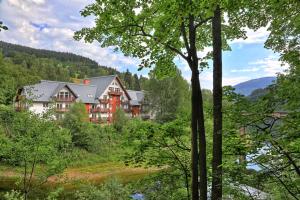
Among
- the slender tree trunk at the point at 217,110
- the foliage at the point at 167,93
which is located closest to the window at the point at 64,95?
the foliage at the point at 167,93

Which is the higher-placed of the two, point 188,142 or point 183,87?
point 183,87

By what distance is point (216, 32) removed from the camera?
7078 millimetres

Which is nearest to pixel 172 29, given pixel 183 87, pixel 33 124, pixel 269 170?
pixel 269 170

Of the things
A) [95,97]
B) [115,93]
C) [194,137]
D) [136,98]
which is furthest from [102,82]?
[194,137]

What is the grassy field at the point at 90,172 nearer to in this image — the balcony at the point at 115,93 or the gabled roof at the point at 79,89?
the gabled roof at the point at 79,89

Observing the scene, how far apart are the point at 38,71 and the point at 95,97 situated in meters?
37.5

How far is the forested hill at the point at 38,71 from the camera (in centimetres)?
2154

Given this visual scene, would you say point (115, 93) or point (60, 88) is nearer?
point (60, 88)

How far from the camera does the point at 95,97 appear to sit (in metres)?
58.8

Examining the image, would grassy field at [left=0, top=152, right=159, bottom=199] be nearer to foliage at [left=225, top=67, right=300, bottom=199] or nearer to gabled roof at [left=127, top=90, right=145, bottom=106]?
foliage at [left=225, top=67, right=300, bottom=199]

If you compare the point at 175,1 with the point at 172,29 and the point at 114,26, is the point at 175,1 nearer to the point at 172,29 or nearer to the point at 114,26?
the point at 172,29

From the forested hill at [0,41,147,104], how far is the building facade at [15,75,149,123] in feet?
Result: 12.5

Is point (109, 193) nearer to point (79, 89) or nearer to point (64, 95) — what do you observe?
point (64, 95)

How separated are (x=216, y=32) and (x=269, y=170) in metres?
3.07
